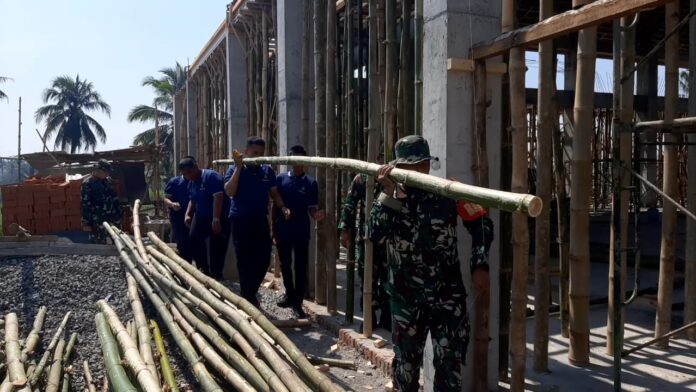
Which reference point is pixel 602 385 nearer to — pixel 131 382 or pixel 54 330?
pixel 131 382

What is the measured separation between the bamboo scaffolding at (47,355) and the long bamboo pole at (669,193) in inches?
168

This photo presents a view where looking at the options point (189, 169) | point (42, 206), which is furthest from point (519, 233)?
point (42, 206)

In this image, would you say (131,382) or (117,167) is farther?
(117,167)

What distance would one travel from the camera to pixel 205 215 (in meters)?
6.68

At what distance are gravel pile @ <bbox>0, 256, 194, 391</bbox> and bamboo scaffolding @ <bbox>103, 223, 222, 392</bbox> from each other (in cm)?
23

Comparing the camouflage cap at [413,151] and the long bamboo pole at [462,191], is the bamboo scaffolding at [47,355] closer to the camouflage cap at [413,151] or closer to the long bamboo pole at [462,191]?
the long bamboo pole at [462,191]

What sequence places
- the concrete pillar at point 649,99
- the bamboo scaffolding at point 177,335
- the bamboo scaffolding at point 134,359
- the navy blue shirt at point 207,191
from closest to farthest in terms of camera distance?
1. the bamboo scaffolding at point 134,359
2. the bamboo scaffolding at point 177,335
3. the navy blue shirt at point 207,191
4. the concrete pillar at point 649,99

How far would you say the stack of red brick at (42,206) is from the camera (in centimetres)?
1074

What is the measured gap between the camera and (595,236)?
33.7ft

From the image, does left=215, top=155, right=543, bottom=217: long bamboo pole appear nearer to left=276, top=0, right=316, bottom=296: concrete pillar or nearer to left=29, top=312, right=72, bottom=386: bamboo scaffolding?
left=29, top=312, right=72, bottom=386: bamboo scaffolding

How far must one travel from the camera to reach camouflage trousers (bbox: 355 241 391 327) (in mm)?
4707

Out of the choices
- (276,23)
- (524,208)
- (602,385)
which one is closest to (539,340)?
(602,385)

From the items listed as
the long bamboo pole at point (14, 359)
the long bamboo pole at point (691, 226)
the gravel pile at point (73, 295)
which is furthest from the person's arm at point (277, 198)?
the long bamboo pole at point (691, 226)

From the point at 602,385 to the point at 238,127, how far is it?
6.96 meters
